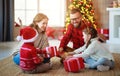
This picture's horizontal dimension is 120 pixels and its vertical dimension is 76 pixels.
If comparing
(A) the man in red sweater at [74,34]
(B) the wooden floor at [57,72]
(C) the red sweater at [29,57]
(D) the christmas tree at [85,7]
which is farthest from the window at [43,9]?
(C) the red sweater at [29,57]

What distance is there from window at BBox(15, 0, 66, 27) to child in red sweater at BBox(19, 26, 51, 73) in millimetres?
5037

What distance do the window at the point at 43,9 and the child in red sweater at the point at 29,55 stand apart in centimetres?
504

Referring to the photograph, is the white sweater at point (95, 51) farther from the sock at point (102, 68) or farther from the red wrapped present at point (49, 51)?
the red wrapped present at point (49, 51)

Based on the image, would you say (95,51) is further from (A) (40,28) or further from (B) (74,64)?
(A) (40,28)

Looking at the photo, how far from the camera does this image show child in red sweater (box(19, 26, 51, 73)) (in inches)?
110

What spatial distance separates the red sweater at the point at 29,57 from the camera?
278cm

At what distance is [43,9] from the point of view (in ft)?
26.2

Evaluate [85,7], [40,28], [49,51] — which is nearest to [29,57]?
[49,51]

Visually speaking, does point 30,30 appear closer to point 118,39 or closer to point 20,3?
point 118,39

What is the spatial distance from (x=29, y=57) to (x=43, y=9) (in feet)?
17.5

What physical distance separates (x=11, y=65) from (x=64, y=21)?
15.1 feet

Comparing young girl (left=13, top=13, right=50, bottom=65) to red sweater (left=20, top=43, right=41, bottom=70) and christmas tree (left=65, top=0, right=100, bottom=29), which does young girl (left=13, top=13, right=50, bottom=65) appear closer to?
red sweater (left=20, top=43, right=41, bottom=70)

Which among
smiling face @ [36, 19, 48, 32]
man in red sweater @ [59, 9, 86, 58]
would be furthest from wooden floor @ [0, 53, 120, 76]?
smiling face @ [36, 19, 48, 32]

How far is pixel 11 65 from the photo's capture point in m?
3.37
